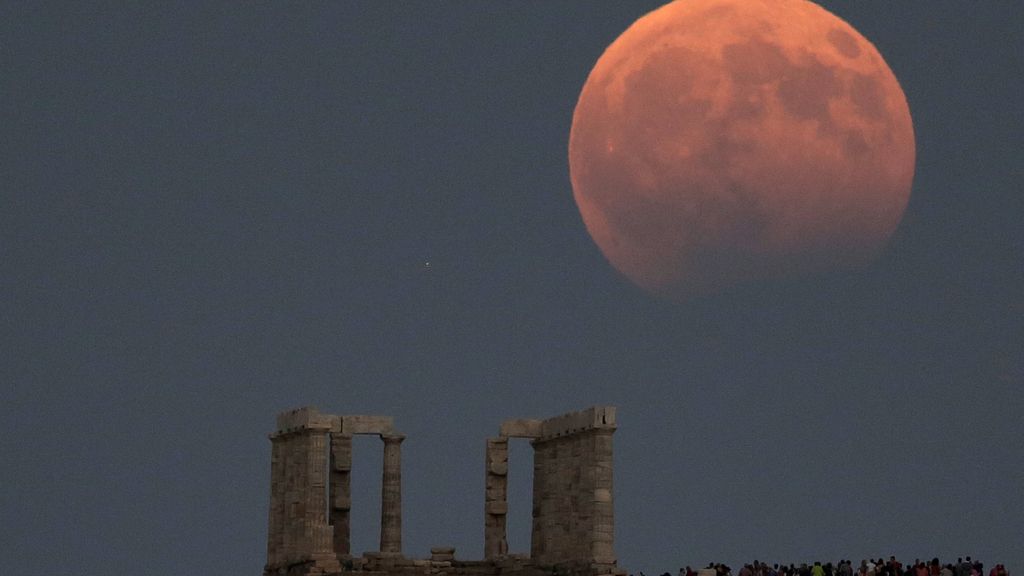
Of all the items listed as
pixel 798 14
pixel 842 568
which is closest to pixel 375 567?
pixel 842 568

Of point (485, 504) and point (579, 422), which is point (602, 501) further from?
point (485, 504)

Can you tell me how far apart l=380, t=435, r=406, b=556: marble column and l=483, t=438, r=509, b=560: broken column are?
2957 mm

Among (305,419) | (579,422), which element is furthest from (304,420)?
(579,422)

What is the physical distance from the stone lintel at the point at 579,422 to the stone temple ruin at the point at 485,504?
0.03 m

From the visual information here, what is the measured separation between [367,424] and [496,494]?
204 inches

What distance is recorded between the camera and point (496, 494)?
399 feet

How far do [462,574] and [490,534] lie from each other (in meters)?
Answer: 3.58

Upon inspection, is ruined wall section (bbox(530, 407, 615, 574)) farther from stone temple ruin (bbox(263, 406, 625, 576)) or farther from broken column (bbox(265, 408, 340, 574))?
broken column (bbox(265, 408, 340, 574))

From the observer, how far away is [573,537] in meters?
118

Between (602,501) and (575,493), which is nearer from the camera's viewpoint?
(602,501)

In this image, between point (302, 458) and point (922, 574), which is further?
point (302, 458)

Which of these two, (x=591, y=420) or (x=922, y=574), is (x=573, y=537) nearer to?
(x=591, y=420)

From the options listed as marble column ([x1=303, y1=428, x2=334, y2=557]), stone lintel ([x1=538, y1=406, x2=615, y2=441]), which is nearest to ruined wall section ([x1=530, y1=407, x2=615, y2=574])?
stone lintel ([x1=538, y1=406, x2=615, y2=441])

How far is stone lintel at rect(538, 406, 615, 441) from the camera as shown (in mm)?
114975
